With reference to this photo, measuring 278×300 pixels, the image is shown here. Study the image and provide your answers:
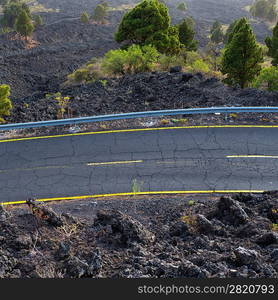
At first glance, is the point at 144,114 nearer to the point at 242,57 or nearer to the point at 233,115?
the point at 233,115

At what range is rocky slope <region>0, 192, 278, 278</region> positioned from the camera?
8.59 metres

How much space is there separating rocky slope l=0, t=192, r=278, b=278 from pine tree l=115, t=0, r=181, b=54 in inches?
847

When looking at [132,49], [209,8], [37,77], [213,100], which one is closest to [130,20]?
[132,49]

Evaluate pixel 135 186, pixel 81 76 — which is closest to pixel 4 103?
pixel 135 186

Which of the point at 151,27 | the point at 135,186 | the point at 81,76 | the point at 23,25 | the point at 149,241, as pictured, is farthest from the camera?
the point at 23,25

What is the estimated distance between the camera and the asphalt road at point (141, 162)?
49.5 feet

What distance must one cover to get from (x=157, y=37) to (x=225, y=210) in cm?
2329

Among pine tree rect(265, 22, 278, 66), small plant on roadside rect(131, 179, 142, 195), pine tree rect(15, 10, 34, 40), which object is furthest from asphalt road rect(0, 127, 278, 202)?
pine tree rect(15, 10, 34, 40)

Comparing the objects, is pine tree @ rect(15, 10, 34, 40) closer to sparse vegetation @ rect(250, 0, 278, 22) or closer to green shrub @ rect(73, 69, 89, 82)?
green shrub @ rect(73, 69, 89, 82)

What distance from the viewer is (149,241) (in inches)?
417

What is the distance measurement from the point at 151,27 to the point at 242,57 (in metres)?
9.87

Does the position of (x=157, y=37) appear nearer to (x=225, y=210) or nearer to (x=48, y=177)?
(x=48, y=177)

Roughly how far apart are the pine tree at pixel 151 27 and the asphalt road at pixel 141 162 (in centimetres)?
1553

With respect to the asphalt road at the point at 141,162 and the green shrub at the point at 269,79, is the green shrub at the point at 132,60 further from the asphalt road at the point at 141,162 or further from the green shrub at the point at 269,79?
the asphalt road at the point at 141,162
